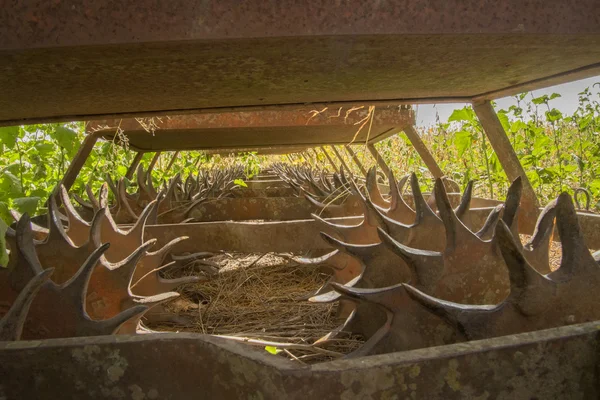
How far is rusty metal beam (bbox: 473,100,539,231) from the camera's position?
2.40 m

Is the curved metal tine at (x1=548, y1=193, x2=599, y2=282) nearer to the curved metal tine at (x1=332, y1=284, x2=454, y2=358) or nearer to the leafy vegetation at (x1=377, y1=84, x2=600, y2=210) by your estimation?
the curved metal tine at (x1=332, y1=284, x2=454, y2=358)

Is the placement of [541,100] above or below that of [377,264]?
above

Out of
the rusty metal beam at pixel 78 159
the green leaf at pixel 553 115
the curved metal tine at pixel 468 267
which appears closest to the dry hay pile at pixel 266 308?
the curved metal tine at pixel 468 267

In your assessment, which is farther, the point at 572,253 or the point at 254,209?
the point at 254,209

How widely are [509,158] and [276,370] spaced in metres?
2.07

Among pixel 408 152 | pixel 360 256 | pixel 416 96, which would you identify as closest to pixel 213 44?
pixel 360 256

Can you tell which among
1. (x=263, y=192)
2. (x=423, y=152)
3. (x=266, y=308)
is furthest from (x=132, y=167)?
(x=266, y=308)

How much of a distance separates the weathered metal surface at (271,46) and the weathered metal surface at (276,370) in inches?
20.5

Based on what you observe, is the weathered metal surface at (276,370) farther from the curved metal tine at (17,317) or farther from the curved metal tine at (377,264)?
the curved metal tine at (377,264)

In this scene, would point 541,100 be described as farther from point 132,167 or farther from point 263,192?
point 132,167

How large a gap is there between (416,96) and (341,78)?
0.72 meters

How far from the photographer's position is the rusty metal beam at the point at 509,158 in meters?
2.40

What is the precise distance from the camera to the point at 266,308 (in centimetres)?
238

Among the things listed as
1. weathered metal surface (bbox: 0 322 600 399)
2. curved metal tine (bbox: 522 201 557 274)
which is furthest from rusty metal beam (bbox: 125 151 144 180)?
weathered metal surface (bbox: 0 322 600 399)
